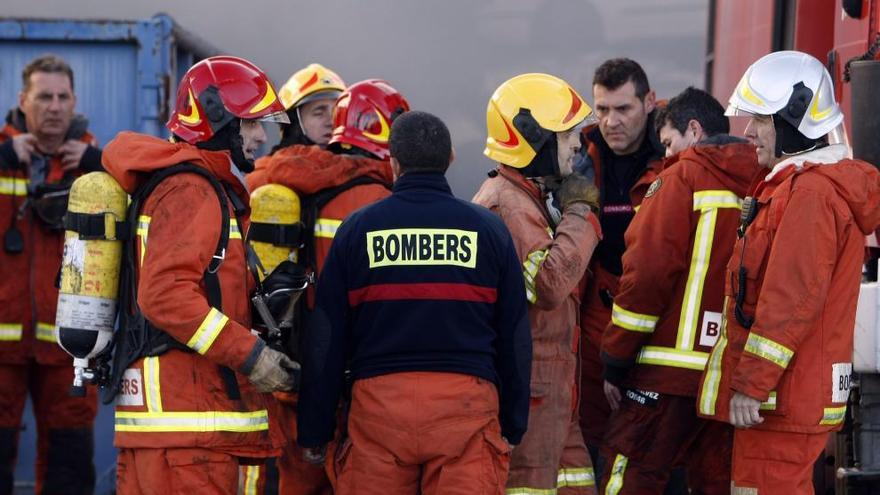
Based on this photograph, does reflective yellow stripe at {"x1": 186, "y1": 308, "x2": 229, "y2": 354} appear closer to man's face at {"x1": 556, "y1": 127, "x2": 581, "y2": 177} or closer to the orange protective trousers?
the orange protective trousers

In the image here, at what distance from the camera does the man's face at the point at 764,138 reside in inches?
147

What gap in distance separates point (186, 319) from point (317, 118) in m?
1.96

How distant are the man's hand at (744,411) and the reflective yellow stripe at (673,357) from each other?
1.69 ft

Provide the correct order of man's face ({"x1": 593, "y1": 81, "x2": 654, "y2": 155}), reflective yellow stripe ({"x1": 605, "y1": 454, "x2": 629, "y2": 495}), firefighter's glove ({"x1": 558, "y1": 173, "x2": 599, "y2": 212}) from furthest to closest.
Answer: man's face ({"x1": 593, "y1": 81, "x2": 654, "y2": 155})
reflective yellow stripe ({"x1": 605, "y1": 454, "x2": 629, "y2": 495})
firefighter's glove ({"x1": 558, "y1": 173, "x2": 599, "y2": 212})

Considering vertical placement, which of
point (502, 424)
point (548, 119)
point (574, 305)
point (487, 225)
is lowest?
point (502, 424)

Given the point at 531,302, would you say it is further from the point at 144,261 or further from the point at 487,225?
the point at 144,261

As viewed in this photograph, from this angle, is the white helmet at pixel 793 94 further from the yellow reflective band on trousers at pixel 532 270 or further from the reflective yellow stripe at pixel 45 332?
the reflective yellow stripe at pixel 45 332

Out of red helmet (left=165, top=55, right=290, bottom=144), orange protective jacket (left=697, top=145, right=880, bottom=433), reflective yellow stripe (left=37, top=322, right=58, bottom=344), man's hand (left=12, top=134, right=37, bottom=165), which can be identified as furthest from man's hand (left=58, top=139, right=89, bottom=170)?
orange protective jacket (left=697, top=145, right=880, bottom=433)

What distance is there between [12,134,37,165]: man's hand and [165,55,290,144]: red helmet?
72.7 inches

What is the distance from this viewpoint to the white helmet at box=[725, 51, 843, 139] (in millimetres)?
3689

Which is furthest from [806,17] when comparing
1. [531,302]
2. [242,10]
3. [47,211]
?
[242,10]

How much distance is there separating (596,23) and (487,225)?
377cm

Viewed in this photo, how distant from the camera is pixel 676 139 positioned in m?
4.51

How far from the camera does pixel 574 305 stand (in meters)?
4.02
